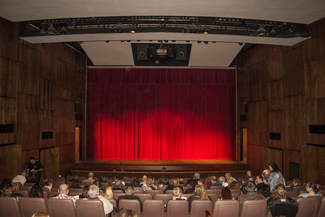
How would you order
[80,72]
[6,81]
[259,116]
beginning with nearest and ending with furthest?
[6,81] < [259,116] < [80,72]

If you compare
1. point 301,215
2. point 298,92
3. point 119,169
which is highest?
point 298,92

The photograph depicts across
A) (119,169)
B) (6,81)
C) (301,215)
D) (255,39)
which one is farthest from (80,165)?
(301,215)

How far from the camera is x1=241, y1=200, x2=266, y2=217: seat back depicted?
407cm

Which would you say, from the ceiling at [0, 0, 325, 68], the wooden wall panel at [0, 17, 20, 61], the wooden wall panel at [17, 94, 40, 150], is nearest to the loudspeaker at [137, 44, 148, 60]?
the ceiling at [0, 0, 325, 68]

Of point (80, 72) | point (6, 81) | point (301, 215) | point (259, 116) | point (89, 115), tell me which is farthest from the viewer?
point (89, 115)

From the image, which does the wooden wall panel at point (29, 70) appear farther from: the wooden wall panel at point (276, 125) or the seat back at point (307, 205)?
the wooden wall panel at point (276, 125)

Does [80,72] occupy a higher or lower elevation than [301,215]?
higher

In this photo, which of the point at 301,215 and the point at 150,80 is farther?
the point at 150,80

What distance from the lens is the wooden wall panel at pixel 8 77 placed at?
9.01 m

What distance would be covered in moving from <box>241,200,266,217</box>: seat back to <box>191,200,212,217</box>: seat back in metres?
0.54

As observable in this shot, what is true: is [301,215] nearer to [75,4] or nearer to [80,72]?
[75,4]

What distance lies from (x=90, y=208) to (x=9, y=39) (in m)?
7.93

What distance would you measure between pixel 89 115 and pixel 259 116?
32.1 feet

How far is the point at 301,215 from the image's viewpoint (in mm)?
4363
